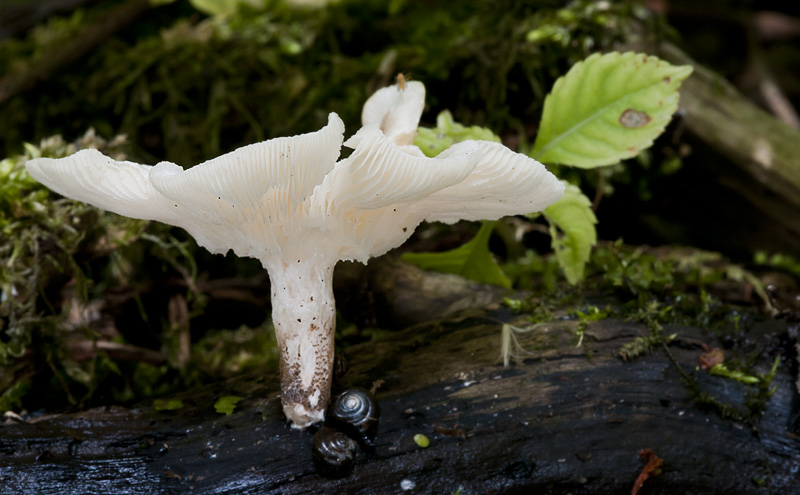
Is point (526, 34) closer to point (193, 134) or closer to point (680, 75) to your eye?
point (680, 75)

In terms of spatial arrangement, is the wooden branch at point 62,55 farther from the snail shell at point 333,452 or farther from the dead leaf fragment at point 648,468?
the dead leaf fragment at point 648,468

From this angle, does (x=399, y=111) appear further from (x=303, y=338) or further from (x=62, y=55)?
(x=62, y=55)

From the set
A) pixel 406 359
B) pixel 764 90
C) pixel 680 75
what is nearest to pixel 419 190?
pixel 406 359

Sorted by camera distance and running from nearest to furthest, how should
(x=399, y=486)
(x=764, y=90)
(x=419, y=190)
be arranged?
(x=419, y=190) < (x=399, y=486) < (x=764, y=90)

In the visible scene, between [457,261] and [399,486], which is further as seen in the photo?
[457,261]

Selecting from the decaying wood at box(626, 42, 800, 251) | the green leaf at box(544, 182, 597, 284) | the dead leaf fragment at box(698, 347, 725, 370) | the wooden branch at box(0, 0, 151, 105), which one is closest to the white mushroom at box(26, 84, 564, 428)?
the green leaf at box(544, 182, 597, 284)

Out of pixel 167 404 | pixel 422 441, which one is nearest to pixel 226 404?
pixel 167 404
